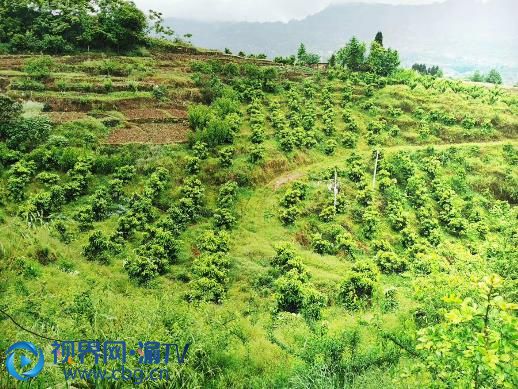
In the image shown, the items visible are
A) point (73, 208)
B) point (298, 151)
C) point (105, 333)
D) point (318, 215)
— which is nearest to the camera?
point (105, 333)

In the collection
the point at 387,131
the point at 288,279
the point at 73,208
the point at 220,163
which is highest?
the point at 387,131

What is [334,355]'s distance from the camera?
9070mm

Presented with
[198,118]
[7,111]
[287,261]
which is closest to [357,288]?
[287,261]

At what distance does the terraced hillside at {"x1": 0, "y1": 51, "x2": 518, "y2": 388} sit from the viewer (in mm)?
7395

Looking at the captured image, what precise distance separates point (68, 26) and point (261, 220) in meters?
33.2

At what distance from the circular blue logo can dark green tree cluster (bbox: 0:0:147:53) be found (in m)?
43.1

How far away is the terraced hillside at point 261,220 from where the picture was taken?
7395mm

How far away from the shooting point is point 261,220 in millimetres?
25344

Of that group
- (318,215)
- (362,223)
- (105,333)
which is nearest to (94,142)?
(318,215)

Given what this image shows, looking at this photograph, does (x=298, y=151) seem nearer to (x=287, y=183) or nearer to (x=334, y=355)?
(x=287, y=183)

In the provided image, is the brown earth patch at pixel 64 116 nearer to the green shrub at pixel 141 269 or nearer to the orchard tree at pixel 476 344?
the green shrub at pixel 141 269

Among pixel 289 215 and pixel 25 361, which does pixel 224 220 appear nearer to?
pixel 289 215

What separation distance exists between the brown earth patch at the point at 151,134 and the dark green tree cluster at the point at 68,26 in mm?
17515

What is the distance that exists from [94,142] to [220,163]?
8.49 metres
